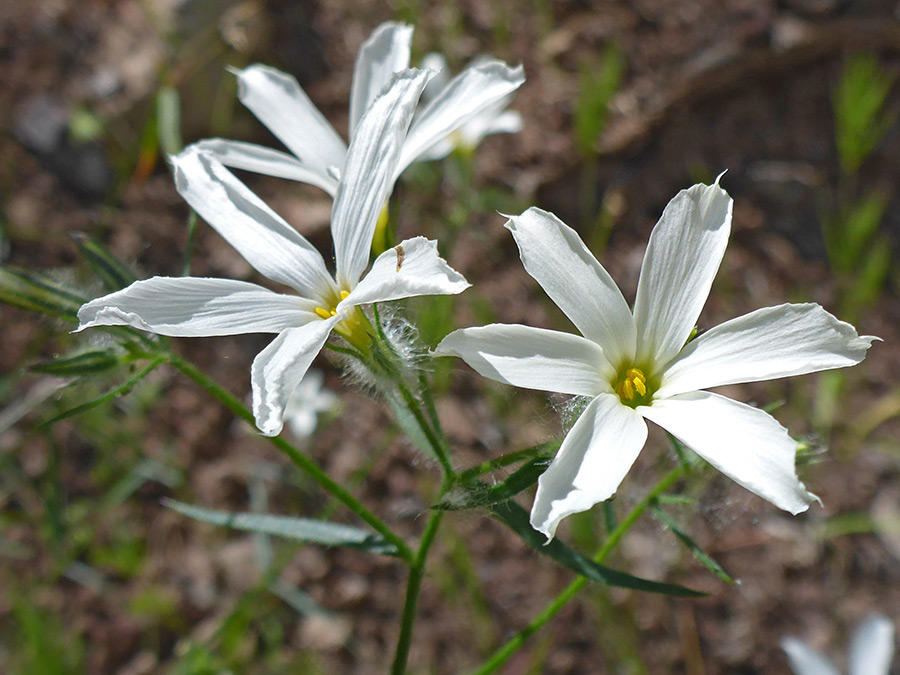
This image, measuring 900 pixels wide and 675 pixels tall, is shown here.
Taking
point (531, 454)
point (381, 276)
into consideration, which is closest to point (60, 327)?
point (381, 276)

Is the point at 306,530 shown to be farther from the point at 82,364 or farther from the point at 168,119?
the point at 168,119

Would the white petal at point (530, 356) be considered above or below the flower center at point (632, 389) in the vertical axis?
above

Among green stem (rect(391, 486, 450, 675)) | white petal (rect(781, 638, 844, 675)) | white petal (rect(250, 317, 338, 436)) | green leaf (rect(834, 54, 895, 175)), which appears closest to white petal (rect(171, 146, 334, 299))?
white petal (rect(250, 317, 338, 436))

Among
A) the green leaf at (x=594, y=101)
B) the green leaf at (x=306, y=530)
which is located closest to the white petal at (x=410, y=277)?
the green leaf at (x=306, y=530)

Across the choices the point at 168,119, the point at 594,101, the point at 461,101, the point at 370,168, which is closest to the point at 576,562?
the point at 370,168

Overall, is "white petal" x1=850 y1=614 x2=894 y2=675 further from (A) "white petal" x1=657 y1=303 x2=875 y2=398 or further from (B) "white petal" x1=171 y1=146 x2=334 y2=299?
(B) "white petal" x1=171 y1=146 x2=334 y2=299

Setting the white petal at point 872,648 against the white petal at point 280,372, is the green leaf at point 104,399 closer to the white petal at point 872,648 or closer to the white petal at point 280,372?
the white petal at point 280,372

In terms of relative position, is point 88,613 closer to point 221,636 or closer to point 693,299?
point 221,636
